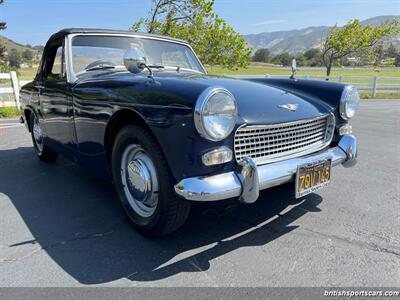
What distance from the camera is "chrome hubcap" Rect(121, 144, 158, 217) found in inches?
93.5

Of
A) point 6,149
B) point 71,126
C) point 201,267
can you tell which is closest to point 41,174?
point 71,126

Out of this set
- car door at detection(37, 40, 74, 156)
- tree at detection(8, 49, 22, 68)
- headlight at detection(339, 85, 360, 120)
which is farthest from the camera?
tree at detection(8, 49, 22, 68)

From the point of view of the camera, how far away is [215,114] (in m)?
2.04

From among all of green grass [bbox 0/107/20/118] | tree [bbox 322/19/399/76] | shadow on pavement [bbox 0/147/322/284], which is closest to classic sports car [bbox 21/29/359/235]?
shadow on pavement [bbox 0/147/322/284]

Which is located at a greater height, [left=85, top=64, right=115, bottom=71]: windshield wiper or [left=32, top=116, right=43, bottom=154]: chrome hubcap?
[left=85, top=64, right=115, bottom=71]: windshield wiper

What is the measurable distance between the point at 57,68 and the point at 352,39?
76.1 feet

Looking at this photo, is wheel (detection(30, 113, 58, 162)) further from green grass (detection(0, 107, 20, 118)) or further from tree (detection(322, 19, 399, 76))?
tree (detection(322, 19, 399, 76))

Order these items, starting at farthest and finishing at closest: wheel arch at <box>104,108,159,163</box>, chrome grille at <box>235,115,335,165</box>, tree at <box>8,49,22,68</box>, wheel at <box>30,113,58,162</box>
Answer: tree at <box>8,49,22,68</box> → wheel at <box>30,113,58,162</box> → wheel arch at <box>104,108,159,163</box> → chrome grille at <box>235,115,335,165</box>

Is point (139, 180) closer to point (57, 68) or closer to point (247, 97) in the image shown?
point (247, 97)

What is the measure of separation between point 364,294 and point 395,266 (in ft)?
1.34

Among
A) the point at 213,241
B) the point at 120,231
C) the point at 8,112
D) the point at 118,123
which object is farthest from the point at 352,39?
the point at 120,231

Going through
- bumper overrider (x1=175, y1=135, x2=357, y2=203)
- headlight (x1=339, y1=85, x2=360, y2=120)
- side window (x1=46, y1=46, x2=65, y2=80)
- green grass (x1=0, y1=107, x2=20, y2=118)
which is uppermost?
side window (x1=46, y1=46, x2=65, y2=80)

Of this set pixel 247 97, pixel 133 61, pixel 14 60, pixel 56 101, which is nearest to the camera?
pixel 247 97

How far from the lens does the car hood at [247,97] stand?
2153mm
